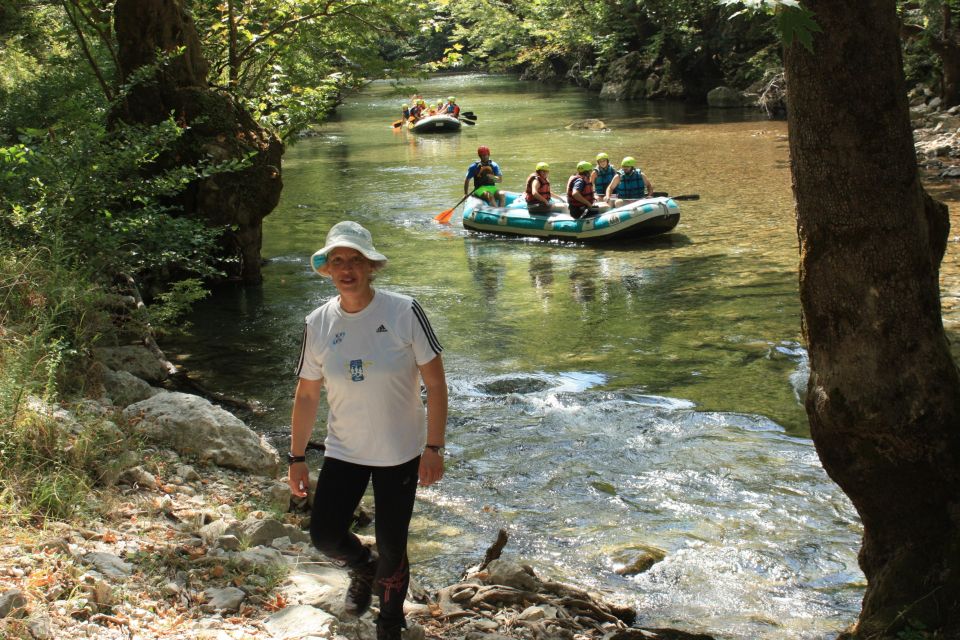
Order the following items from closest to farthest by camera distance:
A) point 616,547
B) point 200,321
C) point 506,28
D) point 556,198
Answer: point 616,547 < point 200,321 < point 556,198 < point 506,28

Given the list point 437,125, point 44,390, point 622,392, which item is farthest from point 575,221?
point 437,125

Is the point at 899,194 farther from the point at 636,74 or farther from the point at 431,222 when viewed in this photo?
the point at 636,74

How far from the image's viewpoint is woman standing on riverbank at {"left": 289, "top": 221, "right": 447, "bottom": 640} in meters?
3.47

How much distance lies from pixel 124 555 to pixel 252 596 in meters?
0.57

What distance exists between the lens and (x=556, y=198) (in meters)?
16.6

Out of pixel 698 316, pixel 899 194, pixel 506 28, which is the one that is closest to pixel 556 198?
pixel 698 316

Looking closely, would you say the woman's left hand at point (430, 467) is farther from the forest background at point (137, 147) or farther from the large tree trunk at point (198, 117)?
the large tree trunk at point (198, 117)

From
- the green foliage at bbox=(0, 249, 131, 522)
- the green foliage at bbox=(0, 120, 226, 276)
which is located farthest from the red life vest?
the green foliage at bbox=(0, 249, 131, 522)

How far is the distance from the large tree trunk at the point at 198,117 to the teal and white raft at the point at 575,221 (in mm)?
4915

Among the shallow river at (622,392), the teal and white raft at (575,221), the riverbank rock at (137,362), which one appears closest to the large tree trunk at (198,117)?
the shallow river at (622,392)

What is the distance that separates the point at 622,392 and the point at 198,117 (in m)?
6.08

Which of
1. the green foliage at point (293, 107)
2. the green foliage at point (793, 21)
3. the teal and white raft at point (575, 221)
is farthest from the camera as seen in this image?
the teal and white raft at point (575, 221)

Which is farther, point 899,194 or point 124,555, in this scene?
point 124,555

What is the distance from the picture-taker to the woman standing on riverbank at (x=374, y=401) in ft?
11.4
